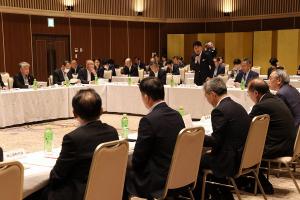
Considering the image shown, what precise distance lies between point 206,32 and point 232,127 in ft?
48.8

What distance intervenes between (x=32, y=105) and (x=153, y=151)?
614cm

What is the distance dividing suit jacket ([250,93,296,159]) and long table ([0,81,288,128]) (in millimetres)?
3607

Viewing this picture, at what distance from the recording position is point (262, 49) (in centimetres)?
1672

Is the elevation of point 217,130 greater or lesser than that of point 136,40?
lesser

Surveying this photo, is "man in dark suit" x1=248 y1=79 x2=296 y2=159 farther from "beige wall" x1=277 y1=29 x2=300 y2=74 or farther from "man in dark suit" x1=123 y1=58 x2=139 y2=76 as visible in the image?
"beige wall" x1=277 y1=29 x2=300 y2=74

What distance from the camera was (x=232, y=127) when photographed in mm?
3764

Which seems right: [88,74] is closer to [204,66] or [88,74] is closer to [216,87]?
[204,66]

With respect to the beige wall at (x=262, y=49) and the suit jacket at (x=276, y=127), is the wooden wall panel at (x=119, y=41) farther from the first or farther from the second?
the suit jacket at (x=276, y=127)

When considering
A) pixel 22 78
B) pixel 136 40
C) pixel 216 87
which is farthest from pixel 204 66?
pixel 136 40

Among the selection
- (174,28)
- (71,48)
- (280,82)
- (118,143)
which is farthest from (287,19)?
(118,143)

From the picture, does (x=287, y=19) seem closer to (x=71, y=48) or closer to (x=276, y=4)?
(x=276, y=4)

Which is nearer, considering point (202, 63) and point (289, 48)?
point (202, 63)

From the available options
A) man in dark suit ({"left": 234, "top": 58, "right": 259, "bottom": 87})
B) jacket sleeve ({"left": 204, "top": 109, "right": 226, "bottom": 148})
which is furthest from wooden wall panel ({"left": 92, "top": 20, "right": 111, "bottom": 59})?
jacket sleeve ({"left": 204, "top": 109, "right": 226, "bottom": 148})

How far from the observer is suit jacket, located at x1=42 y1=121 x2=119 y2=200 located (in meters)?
2.65
